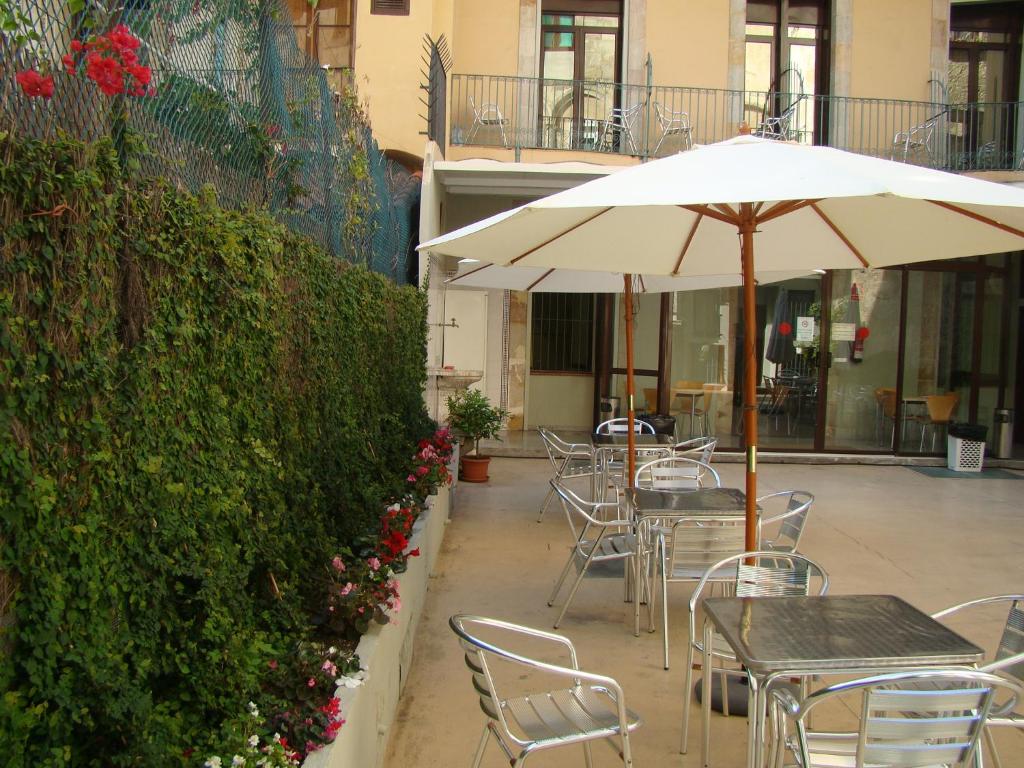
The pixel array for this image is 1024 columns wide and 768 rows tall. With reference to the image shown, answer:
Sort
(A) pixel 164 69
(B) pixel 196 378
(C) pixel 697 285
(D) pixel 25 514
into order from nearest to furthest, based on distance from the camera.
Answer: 1. (D) pixel 25 514
2. (B) pixel 196 378
3. (A) pixel 164 69
4. (C) pixel 697 285

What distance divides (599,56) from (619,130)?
52.6 inches

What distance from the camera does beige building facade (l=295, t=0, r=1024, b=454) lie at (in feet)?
38.6

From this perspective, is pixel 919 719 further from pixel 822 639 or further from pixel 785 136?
pixel 785 136

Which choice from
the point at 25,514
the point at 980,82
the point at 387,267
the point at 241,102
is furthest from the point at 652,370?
the point at 25,514

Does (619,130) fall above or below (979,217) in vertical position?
above

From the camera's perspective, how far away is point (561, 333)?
13.1 m

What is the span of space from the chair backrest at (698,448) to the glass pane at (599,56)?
6261 mm

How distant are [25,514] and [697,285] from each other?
584 cm

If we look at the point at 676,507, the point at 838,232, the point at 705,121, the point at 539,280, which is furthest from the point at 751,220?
the point at 705,121

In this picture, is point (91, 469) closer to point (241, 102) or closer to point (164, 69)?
point (164, 69)

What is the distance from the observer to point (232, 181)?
10.4 feet

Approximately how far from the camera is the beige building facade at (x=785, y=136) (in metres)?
11.8

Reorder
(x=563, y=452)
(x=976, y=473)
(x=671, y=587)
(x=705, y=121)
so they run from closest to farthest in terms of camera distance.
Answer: (x=671, y=587) < (x=563, y=452) < (x=976, y=473) < (x=705, y=121)

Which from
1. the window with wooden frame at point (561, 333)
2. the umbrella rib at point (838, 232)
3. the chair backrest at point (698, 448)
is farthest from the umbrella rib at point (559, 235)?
the window with wooden frame at point (561, 333)
